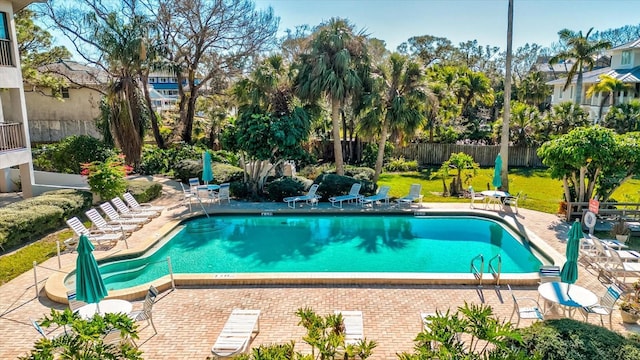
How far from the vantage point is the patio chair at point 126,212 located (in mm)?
15625

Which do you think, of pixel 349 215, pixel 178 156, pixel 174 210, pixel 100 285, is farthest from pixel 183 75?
pixel 100 285

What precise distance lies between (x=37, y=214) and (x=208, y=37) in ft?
62.1

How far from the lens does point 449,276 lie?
10727mm

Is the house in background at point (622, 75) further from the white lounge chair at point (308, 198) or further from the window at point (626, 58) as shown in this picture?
the white lounge chair at point (308, 198)

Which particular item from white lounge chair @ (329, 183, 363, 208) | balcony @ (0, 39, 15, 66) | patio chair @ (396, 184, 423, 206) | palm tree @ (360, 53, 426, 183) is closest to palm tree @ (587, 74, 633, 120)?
palm tree @ (360, 53, 426, 183)

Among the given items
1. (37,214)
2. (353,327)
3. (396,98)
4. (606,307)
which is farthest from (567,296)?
(37,214)

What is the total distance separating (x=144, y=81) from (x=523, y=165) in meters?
26.8

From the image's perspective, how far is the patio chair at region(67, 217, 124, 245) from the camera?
12.9 m

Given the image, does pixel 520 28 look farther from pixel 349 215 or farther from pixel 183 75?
pixel 183 75

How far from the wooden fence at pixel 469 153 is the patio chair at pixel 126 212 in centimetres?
1954

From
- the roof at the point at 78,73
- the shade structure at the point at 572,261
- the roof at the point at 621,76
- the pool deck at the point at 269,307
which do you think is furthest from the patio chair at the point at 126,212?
the roof at the point at 621,76

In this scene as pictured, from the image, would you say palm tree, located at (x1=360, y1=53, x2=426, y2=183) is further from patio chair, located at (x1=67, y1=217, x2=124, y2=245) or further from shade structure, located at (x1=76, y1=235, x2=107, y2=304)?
shade structure, located at (x1=76, y1=235, x2=107, y2=304)

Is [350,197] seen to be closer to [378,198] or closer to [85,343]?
[378,198]

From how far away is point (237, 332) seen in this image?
784 cm
